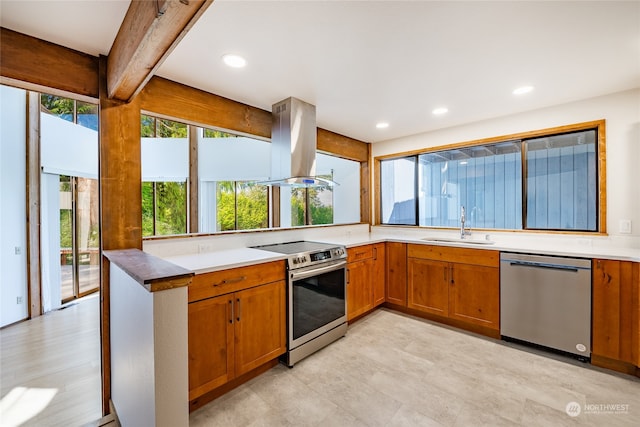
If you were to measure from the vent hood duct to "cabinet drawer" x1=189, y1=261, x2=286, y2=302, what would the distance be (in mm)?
936

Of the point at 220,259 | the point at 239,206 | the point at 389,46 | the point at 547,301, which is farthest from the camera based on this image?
the point at 239,206

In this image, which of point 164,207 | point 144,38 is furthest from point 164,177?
point 144,38

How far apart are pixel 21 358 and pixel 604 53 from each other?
522cm

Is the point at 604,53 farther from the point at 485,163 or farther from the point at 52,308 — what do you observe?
the point at 52,308

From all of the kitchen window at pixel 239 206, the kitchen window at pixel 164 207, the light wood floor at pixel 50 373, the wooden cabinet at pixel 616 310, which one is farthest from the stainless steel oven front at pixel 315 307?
the kitchen window at pixel 164 207

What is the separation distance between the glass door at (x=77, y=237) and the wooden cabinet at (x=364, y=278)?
12.2 ft

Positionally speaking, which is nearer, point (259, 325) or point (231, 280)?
point (231, 280)

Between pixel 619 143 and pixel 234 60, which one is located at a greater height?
pixel 234 60

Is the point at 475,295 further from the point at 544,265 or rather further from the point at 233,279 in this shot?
the point at 233,279

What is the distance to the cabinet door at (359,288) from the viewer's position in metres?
2.93

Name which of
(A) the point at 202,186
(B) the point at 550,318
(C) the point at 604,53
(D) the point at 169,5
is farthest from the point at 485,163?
(A) the point at 202,186

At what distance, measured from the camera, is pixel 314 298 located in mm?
2443

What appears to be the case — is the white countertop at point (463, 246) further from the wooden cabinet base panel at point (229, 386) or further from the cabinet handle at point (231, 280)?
the wooden cabinet base panel at point (229, 386)

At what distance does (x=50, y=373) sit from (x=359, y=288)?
9.21 feet
